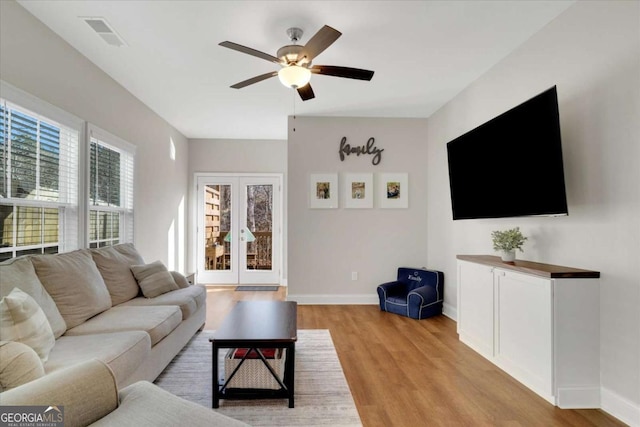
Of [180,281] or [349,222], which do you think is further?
[349,222]

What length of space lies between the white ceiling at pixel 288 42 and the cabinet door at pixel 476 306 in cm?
195

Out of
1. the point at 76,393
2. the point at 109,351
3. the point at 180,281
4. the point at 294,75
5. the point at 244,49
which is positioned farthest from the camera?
the point at 180,281

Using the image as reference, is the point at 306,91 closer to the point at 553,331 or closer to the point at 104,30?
the point at 104,30

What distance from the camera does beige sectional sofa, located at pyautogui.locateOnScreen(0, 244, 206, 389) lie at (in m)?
1.77

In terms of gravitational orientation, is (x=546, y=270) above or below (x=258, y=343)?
above

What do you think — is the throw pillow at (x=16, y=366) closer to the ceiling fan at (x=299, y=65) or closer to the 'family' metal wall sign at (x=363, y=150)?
the ceiling fan at (x=299, y=65)

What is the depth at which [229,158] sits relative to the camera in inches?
241

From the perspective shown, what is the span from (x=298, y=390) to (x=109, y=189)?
2862 mm

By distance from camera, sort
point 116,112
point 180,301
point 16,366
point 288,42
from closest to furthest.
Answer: point 16,366, point 288,42, point 180,301, point 116,112

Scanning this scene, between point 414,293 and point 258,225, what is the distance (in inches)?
126

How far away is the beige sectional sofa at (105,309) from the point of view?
177cm

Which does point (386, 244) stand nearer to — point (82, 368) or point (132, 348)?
point (132, 348)

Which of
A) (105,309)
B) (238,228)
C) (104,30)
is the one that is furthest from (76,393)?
(238,228)

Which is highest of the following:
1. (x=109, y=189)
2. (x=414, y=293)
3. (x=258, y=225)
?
(x=109, y=189)
